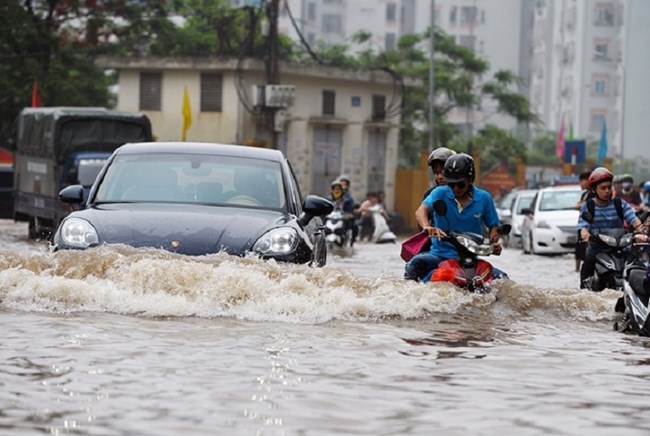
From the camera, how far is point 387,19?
5399 inches

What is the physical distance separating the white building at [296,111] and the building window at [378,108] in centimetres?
3

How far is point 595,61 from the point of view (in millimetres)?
117250

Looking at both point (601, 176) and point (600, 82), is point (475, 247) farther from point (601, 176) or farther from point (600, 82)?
point (600, 82)

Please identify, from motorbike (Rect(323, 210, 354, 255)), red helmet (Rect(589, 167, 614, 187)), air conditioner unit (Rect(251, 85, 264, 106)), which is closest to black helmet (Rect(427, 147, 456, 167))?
red helmet (Rect(589, 167, 614, 187))

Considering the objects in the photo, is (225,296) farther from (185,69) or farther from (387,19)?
(387,19)

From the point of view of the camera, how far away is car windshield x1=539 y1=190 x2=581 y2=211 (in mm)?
35375

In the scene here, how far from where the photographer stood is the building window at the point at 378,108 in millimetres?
58344

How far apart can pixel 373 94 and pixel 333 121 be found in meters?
3.36

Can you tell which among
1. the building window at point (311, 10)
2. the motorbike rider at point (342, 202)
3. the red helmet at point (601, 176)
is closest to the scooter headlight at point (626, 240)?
the red helmet at point (601, 176)

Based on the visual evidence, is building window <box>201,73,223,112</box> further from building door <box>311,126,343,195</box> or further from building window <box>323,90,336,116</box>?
building window <box>323,90,336,116</box>

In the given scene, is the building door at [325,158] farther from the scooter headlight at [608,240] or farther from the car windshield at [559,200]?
the scooter headlight at [608,240]

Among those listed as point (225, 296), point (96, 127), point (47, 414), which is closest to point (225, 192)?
point (225, 296)

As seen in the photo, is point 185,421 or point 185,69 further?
point 185,69

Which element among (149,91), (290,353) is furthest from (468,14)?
(290,353)
